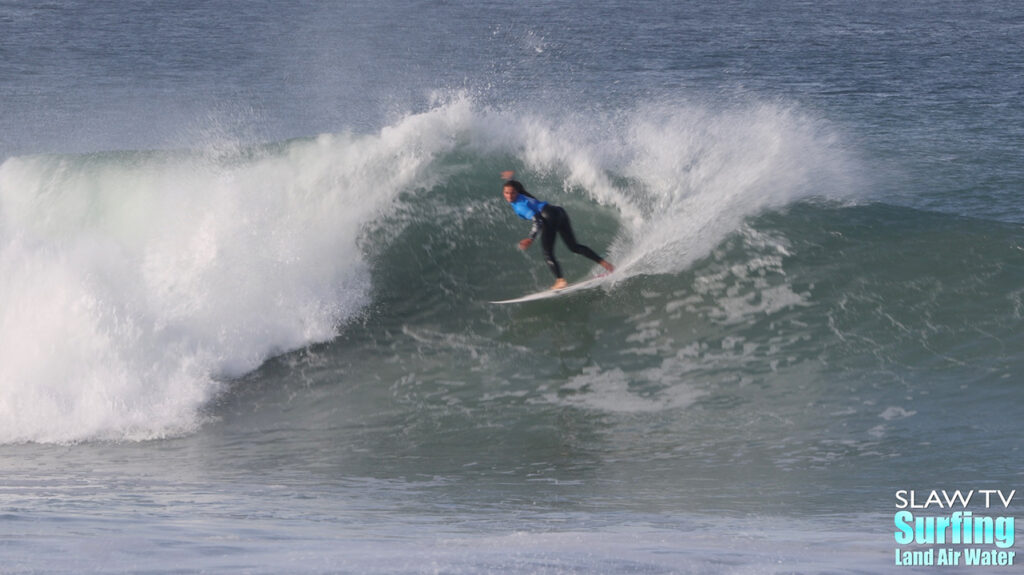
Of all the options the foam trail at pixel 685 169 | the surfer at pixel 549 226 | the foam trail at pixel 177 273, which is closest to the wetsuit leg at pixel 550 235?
the surfer at pixel 549 226

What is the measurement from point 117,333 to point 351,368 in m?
2.16

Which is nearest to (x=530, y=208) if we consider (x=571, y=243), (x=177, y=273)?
(x=571, y=243)

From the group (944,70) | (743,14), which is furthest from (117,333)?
(743,14)

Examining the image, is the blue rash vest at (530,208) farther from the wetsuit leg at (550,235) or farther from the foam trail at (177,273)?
the foam trail at (177,273)

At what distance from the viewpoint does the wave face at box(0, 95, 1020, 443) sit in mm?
9430

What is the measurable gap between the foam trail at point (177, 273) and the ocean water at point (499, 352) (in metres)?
0.04

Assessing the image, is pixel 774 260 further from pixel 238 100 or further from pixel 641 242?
pixel 238 100

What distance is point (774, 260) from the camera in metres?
11.0

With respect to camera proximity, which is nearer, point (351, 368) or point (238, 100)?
point (351, 368)

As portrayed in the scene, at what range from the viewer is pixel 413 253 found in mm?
11602

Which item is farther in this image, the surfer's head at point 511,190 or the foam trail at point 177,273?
the surfer's head at point 511,190

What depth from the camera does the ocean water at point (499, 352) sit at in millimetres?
5797

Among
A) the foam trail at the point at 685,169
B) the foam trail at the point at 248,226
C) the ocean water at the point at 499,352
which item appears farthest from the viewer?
the foam trail at the point at 685,169

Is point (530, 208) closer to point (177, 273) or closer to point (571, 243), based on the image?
point (571, 243)
